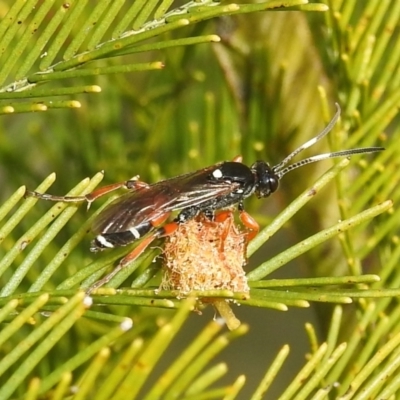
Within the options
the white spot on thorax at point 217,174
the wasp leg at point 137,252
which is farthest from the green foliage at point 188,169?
the white spot on thorax at point 217,174

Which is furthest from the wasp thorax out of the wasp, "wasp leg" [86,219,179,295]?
"wasp leg" [86,219,179,295]

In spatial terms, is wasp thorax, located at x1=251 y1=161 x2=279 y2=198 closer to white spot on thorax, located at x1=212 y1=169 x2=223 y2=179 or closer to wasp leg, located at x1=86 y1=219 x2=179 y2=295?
white spot on thorax, located at x1=212 y1=169 x2=223 y2=179

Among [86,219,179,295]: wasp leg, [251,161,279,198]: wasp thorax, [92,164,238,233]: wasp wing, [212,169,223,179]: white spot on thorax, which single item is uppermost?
[251,161,279,198]: wasp thorax

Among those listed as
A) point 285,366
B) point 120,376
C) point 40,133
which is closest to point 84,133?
point 40,133

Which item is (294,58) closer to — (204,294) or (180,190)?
(180,190)

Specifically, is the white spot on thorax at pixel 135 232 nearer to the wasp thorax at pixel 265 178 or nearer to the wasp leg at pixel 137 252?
the wasp leg at pixel 137 252

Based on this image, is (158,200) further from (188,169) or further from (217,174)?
(188,169)

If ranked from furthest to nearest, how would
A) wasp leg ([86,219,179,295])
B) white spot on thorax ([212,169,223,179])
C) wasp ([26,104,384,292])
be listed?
1. white spot on thorax ([212,169,223,179])
2. wasp ([26,104,384,292])
3. wasp leg ([86,219,179,295])
